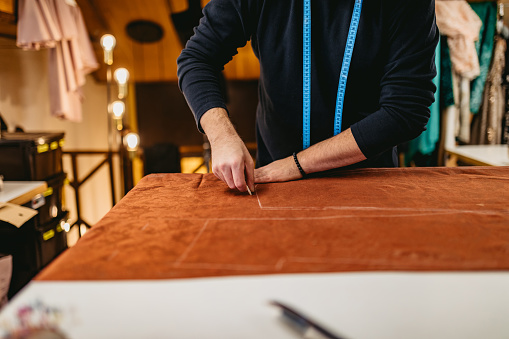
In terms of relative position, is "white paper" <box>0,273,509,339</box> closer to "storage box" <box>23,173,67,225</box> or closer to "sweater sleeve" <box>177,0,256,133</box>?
"sweater sleeve" <box>177,0,256,133</box>

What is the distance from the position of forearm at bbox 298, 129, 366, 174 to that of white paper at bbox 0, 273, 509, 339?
515 millimetres

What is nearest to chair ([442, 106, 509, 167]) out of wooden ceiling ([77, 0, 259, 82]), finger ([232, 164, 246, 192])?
finger ([232, 164, 246, 192])

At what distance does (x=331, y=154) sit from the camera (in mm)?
988

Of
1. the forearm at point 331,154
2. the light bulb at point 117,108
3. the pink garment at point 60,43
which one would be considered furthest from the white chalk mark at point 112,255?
the light bulb at point 117,108

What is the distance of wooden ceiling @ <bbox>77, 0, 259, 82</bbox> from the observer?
3111 mm

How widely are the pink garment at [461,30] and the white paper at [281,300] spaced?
2.41 m

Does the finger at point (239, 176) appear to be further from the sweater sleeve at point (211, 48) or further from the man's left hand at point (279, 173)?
the sweater sleeve at point (211, 48)

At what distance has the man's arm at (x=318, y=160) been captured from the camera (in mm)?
950

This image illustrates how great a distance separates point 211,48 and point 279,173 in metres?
0.42

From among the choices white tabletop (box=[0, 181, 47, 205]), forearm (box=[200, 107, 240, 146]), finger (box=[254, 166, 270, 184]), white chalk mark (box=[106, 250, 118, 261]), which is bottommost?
white tabletop (box=[0, 181, 47, 205])

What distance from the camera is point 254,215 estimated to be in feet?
2.23

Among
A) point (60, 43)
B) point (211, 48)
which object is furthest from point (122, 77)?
point (211, 48)

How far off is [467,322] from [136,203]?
570mm

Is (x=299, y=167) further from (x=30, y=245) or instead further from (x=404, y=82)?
(x=30, y=245)
